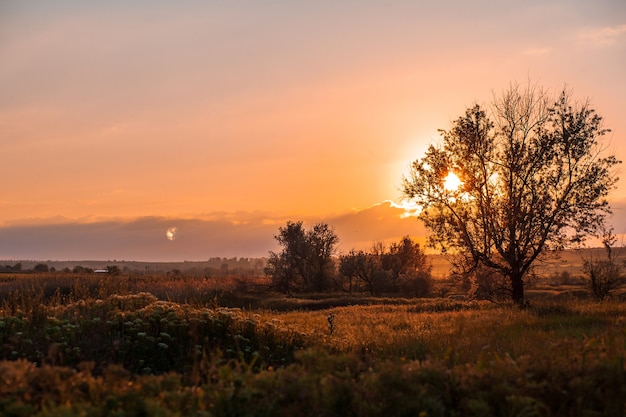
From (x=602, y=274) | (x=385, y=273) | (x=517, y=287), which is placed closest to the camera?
(x=517, y=287)

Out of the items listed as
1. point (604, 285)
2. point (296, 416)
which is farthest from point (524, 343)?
point (604, 285)

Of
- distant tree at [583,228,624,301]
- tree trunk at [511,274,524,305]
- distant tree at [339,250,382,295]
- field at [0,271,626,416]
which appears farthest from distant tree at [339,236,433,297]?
field at [0,271,626,416]

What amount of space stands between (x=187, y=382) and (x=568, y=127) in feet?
72.8

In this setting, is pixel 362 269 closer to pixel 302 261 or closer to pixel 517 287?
pixel 302 261

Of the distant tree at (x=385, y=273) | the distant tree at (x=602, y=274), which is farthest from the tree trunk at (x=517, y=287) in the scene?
the distant tree at (x=385, y=273)

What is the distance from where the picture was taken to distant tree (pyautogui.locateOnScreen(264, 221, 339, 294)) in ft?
194

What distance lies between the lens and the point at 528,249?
26.1 m

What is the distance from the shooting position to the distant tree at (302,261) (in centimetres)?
5928

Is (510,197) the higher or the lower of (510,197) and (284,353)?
the higher

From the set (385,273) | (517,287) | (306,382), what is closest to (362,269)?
(385,273)

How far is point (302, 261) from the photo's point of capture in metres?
60.9

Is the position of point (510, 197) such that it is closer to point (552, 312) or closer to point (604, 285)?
point (552, 312)

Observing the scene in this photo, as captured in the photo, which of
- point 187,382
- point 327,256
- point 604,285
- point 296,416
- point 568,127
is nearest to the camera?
point 296,416

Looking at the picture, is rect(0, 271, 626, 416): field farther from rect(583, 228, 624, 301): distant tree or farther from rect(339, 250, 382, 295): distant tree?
rect(339, 250, 382, 295): distant tree
